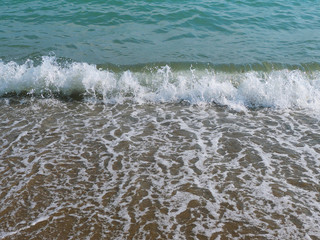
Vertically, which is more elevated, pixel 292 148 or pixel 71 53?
pixel 71 53

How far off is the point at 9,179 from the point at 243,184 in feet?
9.24

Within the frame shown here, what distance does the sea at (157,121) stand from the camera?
396cm

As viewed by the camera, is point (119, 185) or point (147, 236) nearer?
point (147, 236)

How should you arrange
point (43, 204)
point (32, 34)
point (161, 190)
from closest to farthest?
point (43, 204), point (161, 190), point (32, 34)

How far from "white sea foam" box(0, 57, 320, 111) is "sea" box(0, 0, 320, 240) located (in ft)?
0.10

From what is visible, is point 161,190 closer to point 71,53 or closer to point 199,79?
point 199,79

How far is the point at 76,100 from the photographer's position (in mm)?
7363

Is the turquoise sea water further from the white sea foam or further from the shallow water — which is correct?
the shallow water

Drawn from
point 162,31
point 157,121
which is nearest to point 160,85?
point 157,121

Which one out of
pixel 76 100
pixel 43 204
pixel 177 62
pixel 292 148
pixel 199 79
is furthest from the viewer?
pixel 177 62

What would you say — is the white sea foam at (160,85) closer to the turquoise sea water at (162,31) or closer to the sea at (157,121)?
the sea at (157,121)

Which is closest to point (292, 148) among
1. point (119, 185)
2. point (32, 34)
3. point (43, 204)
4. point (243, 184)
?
point (243, 184)

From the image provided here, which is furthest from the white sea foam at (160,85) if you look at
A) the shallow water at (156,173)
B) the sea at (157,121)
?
the shallow water at (156,173)

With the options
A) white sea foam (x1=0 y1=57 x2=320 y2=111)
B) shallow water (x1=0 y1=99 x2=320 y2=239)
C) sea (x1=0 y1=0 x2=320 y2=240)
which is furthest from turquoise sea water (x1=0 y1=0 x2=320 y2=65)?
shallow water (x1=0 y1=99 x2=320 y2=239)
